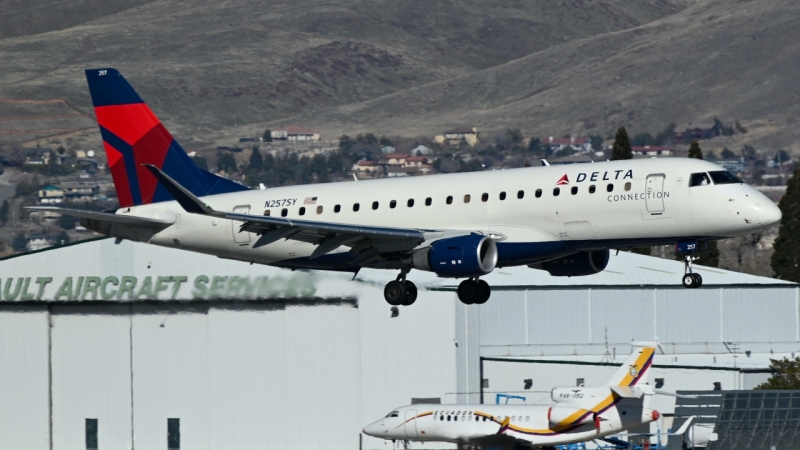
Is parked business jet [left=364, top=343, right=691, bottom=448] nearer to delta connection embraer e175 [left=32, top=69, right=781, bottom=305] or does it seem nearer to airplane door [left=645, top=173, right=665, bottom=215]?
delta connection embraer e175 [left=32, top=69, right=781, bottom=305]

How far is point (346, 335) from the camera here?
6956 centimetres

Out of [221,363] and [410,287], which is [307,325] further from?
[410,287]

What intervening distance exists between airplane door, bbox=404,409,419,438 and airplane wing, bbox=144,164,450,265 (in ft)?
32.9

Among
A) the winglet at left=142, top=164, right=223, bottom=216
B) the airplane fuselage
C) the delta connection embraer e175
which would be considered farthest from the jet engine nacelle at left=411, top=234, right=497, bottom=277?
the winglet at left=142, top=164, right=223, bottom=216

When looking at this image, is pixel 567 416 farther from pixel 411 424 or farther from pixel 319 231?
pixel 319 231

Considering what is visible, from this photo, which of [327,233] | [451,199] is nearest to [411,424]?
[327,233]

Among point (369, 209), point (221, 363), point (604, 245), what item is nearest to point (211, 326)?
point (221, 363)

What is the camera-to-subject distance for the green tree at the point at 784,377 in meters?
68.3

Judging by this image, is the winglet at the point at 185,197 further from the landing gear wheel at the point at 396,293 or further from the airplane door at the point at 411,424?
the airplane door at the point at 411,424

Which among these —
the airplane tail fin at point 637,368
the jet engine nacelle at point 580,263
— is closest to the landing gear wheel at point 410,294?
the jet engine nacelle at point 580,263

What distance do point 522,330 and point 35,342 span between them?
79.5 feet

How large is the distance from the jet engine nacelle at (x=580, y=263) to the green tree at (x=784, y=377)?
19935mm

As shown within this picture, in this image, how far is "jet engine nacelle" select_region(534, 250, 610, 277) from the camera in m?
51.9

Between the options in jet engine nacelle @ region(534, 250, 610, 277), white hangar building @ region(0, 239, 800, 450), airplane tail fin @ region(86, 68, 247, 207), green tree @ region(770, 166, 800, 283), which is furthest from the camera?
green tree @ region(770, 166, 800, 283)
